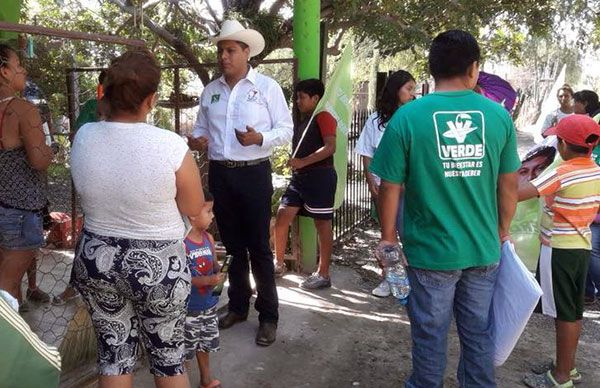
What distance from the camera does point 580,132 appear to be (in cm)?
315

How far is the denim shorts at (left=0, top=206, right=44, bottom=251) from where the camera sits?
3373mm

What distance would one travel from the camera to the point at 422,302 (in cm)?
254

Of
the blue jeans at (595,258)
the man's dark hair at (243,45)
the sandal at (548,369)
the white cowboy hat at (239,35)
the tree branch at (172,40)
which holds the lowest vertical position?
the sandal at (548,369)

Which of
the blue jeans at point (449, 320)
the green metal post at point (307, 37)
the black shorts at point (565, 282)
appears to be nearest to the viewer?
the blue jeans at point (449, 320)

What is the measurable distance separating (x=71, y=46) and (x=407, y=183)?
183 inches

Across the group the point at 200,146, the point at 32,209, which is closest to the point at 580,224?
the point at 200,146

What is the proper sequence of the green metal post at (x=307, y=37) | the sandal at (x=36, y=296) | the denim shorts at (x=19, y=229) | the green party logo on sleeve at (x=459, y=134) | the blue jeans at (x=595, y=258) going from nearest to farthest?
the green party logo on sleeve at (x=459, y=134)
the denim shorts at (x=19, y=229)
the sandal at (x=36, y=296)
the blue jeans at (x=595, y=258)
the green metal post at (x=307, y=37)

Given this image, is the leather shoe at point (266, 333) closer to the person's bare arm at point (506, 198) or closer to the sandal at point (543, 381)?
the sandal at point (543, 381)

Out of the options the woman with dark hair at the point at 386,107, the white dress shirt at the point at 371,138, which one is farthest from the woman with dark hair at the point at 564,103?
the white dress shirt at the point at 371,138

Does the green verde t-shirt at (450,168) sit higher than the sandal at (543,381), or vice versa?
the green verde t-shirt at (450,168)

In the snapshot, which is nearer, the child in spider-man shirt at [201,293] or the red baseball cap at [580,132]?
the child in spider-man shirt at [201,293]

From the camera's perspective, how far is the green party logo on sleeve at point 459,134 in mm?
2379

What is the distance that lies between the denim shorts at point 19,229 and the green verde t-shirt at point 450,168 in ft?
7.16

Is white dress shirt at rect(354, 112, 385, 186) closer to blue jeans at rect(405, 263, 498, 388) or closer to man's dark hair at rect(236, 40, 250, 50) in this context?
man's dark hair at rect(236, 40, 250, 50)
